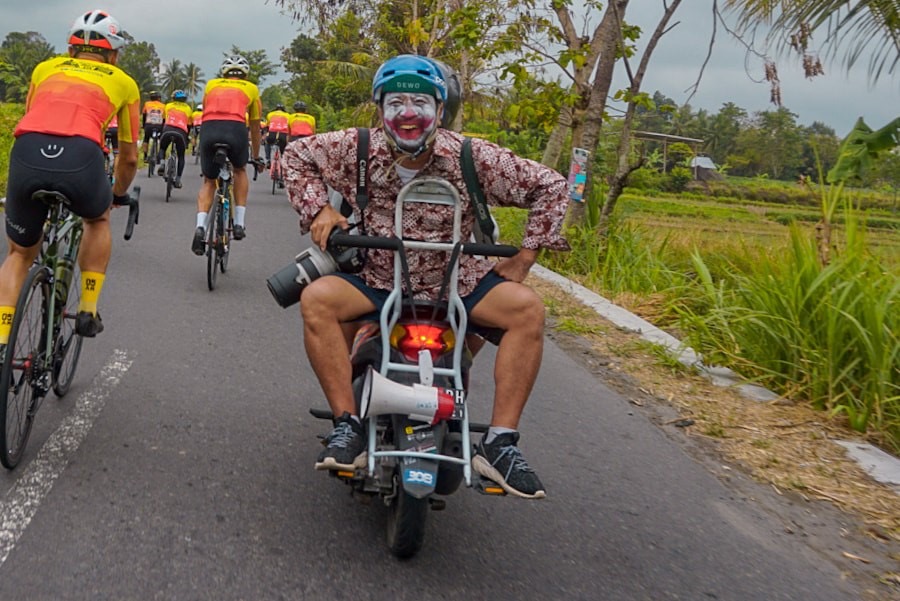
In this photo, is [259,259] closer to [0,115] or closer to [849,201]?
[849,201]

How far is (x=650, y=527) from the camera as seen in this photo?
14.0ft

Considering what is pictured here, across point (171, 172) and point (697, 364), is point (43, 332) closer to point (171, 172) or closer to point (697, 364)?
point (697, 364)

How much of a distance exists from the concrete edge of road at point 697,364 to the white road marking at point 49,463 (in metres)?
4.10

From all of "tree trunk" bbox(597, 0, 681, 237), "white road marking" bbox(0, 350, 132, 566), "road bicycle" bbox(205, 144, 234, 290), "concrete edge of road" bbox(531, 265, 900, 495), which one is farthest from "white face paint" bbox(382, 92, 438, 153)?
"tree trunk" bbox(597, 0, 681, 237)

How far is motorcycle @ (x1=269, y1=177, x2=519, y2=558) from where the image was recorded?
3400mm

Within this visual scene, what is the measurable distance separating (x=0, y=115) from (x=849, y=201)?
19320 millimetres

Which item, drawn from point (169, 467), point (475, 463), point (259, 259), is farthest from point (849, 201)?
point (259, 259)

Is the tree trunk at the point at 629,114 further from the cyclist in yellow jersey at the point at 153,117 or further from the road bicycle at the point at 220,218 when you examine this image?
the cyclist in yellow jersey at the point at 153,117

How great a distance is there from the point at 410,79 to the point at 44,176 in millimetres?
1719

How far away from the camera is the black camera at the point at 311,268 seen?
4.01 meters

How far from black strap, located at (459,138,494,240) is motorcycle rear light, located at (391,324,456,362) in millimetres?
536

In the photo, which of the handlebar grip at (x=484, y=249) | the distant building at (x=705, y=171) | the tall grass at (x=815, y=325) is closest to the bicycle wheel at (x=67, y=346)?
the handlebar grip at (x=484, y=249)

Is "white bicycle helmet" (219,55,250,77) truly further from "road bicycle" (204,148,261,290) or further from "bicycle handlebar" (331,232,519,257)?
"bicycle handlebar" (331,232,519,257)

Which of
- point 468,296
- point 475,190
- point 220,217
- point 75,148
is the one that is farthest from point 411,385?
point 220,217
